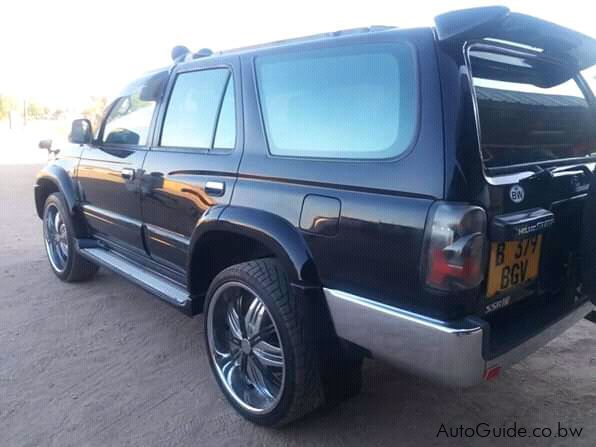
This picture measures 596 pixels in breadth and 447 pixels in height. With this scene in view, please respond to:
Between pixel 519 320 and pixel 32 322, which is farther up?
pixel 519 320

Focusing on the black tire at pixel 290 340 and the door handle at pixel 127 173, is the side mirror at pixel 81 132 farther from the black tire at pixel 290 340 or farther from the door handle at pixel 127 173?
the black tire at pixel 290 340

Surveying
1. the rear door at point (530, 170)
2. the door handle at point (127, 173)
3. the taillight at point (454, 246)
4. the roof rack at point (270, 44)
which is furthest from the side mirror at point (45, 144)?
the taillight at point (454, 246)

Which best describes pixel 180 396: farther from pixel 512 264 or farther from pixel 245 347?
pixel 512 264

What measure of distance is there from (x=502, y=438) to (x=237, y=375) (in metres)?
1.38

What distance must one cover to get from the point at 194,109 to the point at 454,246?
77.5 inches

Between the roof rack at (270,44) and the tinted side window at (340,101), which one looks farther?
the roof rack at (270,44)

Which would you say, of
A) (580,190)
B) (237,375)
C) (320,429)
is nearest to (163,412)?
(237,375)

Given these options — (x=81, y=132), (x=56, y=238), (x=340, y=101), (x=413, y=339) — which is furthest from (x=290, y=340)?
(x=56, y=238)

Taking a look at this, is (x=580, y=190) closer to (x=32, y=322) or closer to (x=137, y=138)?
(x=137, y=138)

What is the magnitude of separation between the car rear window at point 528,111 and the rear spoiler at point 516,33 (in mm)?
80

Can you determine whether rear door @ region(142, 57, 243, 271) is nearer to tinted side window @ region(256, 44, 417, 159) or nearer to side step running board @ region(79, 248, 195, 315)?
side step running board @ region(79, 248, 195, 315)

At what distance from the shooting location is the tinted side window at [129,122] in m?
3.65

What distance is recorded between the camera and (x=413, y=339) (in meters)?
2.00

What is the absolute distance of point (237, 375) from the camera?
2.91 metres
